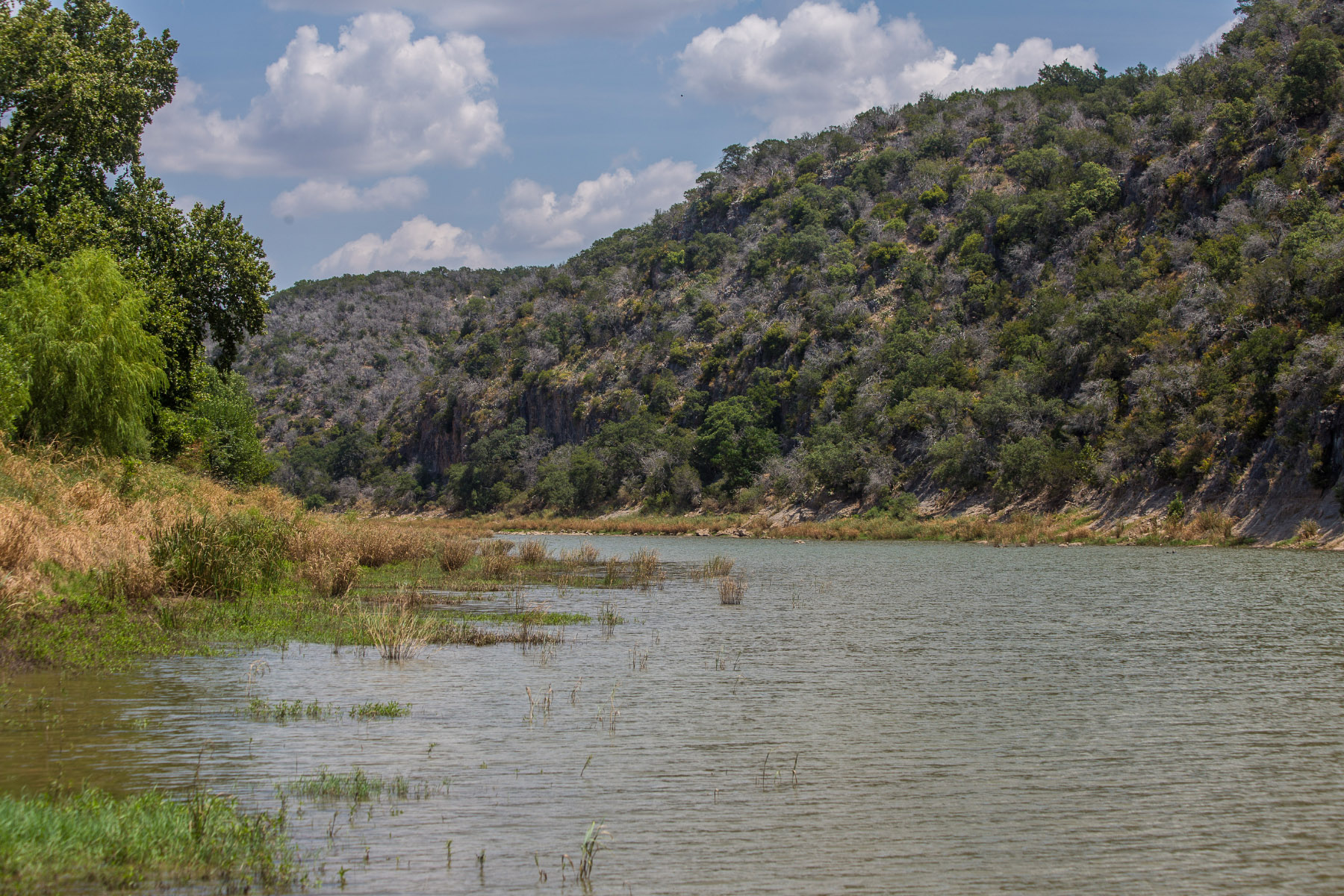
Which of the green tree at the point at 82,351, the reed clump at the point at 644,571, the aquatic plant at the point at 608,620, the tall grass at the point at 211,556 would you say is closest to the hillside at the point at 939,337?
Result: the reed clump at the point at 644,571

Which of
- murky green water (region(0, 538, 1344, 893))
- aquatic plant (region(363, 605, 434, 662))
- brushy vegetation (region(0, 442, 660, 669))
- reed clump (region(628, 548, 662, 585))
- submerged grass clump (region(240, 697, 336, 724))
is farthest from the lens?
Result: reed clump (region(628, 548, 662, 585))

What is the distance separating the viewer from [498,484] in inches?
4528

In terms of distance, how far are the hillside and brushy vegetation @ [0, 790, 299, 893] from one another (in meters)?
44.7

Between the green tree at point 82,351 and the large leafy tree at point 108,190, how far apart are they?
1.80m

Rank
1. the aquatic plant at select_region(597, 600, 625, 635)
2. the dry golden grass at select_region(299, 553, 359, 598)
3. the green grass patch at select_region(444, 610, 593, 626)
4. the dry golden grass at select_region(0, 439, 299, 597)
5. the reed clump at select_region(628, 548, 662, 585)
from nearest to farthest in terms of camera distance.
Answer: the dry golden grass at select_region(0, 439, 299, 597) < the aquatic plant at select_region(597, 600, 625, 635) < the green grass patch at select_region(444, 610, 593, 626) < the dry golden grass at select_region(299, 553, 359, 598) < the reed clump at select_region(628, 548, 662, 585)

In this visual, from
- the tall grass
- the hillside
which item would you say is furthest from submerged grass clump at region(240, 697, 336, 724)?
the hillside

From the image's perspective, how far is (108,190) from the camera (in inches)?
1470

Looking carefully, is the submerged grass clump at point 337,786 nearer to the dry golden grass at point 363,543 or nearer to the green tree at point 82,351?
the dry golden grass at point 363,543

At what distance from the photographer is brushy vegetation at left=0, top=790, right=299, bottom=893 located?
255 inches

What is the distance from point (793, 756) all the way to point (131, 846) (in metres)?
6.20

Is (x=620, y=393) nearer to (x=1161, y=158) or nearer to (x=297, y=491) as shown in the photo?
(x=297, y=491)

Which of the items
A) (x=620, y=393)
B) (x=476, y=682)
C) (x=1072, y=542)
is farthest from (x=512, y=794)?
(x=620, y=393)

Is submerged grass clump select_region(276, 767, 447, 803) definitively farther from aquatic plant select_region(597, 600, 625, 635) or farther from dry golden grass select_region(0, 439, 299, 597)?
aquatic plant select_region(597, 600, 625, 635)

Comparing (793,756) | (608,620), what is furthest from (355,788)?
(608,620)
